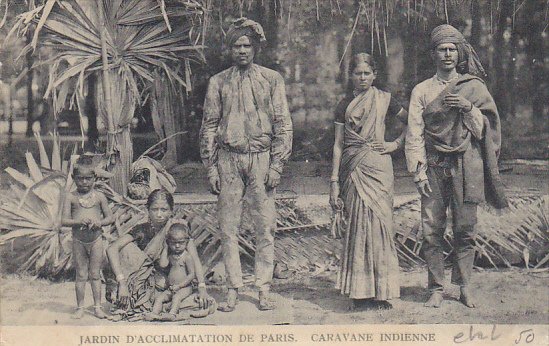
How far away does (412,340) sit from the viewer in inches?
208

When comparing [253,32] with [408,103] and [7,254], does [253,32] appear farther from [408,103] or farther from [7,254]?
[7,254]

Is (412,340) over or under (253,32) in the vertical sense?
under

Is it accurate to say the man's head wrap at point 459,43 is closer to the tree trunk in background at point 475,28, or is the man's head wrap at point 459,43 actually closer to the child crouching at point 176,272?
the tree trunk in background at point 475,28

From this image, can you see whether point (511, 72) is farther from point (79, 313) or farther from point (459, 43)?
point (79, 313)

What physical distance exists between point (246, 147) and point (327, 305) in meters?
1.15

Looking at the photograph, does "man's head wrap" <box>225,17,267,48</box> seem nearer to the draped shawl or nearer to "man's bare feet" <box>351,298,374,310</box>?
the draped shawl

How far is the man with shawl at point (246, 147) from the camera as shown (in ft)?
17.3

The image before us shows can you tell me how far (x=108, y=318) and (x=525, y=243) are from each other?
2838mm

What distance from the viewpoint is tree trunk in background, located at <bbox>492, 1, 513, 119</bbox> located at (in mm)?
5770

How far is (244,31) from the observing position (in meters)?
5.25

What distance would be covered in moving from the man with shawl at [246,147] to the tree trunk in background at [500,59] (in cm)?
152

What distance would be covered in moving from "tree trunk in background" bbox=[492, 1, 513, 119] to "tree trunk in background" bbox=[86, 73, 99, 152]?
273 cm

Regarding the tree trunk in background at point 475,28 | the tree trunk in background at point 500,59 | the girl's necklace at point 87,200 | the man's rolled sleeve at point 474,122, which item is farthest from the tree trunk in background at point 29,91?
the tree trunk in background at point 500,59

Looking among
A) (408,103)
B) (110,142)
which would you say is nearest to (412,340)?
(408,103)
